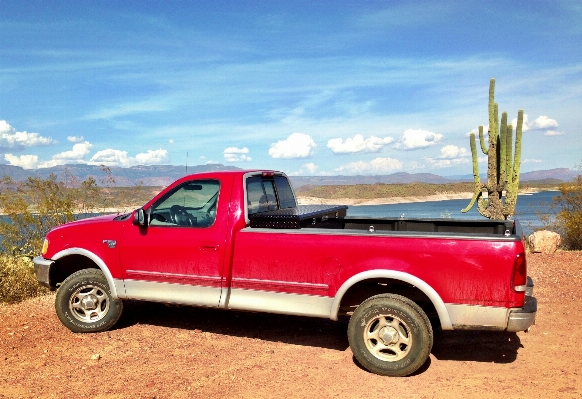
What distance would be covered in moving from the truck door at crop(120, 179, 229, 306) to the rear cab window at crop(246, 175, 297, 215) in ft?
1.14

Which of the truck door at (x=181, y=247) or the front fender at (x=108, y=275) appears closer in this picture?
the truck door at (x=181, y=247)

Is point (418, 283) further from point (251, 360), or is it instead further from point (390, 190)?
point (390, 190)

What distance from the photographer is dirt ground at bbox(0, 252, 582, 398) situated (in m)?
4.47

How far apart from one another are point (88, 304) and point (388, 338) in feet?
11.6

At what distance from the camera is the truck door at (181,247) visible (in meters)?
5.45

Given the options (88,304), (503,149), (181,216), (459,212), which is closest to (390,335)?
(181,216)

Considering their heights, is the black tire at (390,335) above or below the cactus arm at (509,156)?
below

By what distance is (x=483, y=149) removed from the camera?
16.7 meters

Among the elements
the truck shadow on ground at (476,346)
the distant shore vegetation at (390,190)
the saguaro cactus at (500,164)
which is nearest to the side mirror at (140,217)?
the truck shadow on ground at (476,346)

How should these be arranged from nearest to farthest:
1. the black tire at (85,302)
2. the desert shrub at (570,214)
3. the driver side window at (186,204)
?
the driver side window at (186,204)
the black tire at (85,302)
the desert shrub at (570,214)

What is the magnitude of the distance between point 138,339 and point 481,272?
378 centimetres

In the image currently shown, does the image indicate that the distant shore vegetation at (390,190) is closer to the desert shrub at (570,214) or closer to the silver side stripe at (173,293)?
the desert shrub at (570,214)

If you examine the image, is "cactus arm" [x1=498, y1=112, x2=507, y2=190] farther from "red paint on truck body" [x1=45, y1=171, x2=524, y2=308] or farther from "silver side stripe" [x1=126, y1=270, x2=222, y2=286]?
"silver side stripe" [x1=126, y1=270, x2=222, y2=286]

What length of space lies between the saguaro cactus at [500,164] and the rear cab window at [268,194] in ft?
36.0
